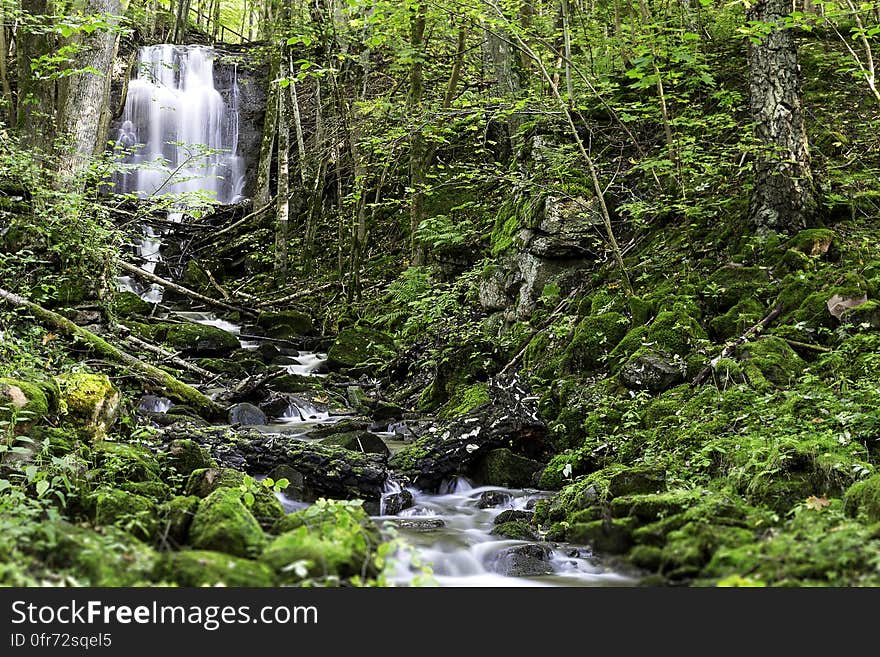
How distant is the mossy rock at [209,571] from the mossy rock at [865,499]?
291 cm

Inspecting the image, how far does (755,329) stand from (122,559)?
19.3 feet

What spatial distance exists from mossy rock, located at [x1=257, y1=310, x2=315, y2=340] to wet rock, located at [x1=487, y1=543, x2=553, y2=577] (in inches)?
410

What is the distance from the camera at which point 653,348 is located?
701 centimetres

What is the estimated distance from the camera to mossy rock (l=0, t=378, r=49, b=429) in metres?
4.56

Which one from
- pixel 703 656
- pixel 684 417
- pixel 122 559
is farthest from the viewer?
pixel 684 417

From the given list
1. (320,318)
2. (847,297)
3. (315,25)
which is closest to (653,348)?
(847,297)

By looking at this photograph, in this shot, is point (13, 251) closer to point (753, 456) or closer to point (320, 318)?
point (320, 318)

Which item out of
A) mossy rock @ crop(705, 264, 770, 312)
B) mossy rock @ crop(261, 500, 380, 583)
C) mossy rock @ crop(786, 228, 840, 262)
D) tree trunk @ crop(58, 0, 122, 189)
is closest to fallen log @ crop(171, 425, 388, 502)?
mossy rock @ crop(261, 500, 380, 583)

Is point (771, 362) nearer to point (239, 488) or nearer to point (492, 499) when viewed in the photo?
point (492, 499)

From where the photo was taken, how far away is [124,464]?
4.79m

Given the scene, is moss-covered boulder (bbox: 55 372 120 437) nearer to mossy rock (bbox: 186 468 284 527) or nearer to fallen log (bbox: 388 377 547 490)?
mossy rock (bbox: 186 468 284 527)

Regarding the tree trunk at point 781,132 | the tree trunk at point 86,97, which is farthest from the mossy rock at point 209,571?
the tree trunk at point 86,97

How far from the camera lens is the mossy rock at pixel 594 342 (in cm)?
775

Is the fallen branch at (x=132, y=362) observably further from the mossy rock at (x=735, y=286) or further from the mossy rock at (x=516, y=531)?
the mossy rock at (x=735, y=286)
